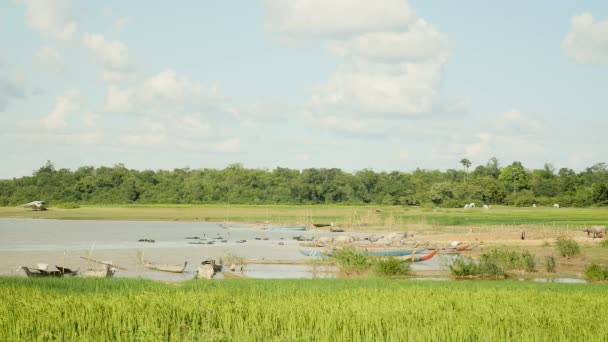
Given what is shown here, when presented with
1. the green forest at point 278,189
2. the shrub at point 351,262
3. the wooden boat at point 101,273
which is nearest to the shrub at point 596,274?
the shrub at point 351,262

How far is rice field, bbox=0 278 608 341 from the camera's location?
37.5 feet

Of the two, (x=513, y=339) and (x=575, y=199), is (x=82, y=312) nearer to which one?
(x=513, y=339)

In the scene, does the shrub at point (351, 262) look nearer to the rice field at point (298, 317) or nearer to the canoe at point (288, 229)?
the rice field at point (298, 317)

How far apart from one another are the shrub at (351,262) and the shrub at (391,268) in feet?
1.75

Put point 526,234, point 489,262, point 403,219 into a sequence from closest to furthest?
1. point 489,262
2. point 526,234
3. point 403,219

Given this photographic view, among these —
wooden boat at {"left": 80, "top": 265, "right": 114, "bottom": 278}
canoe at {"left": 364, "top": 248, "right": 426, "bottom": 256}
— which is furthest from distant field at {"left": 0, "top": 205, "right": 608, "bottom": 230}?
wooden boat at {"left": 80, "top": 265, "right": 114, "bottom": 278}

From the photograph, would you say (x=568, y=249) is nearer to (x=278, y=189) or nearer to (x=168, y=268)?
(x=168, y=268)

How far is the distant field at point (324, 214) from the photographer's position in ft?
208

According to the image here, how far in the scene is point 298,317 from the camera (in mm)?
12617

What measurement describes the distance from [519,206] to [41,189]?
60937mm

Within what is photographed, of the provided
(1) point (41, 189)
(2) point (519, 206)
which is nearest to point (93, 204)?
(1) point (41, 189)

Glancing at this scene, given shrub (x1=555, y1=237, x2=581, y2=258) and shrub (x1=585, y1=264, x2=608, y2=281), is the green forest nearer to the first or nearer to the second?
shrub (x1=555, y1=237, x2=581, y2=258)

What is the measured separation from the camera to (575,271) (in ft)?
94.5

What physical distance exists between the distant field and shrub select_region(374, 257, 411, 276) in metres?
32.2
